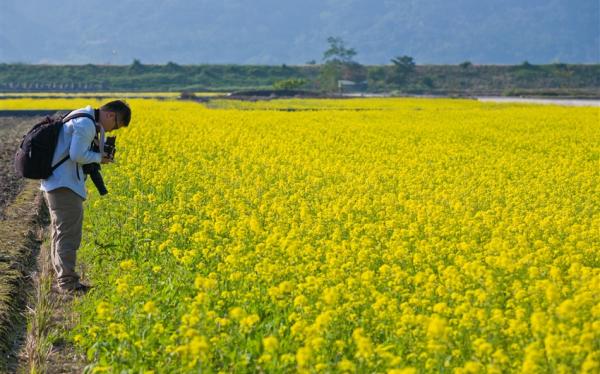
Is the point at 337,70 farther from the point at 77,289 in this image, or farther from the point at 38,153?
the point at 38,153

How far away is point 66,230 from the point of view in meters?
8.33

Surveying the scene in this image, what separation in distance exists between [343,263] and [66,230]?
258 cm

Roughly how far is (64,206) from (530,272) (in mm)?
4016

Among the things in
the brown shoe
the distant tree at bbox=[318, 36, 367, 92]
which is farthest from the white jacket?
the distant tree at bbox=[318, 36, 367, 92]

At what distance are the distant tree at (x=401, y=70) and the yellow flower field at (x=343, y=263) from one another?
225 feet

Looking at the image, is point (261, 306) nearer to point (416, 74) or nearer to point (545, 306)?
point (545, 306)

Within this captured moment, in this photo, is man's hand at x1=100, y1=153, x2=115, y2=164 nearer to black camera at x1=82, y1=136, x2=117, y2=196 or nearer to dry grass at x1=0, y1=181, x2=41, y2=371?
black camera at x1=82, y1=136, x2=117, y2=196

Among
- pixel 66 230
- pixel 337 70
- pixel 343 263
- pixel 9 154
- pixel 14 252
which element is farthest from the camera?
pixel 337 70

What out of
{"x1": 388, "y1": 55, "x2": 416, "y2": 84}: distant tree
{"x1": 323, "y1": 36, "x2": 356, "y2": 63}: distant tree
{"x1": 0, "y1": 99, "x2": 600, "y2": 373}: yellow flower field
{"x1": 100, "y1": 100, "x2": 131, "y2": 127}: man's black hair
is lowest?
{"x1": 388, "y1": 55, "x2": 416, "y2": 84}: distant tree

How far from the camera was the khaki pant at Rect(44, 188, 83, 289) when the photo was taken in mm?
8242

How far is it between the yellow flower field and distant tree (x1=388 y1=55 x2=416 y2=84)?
68637 millimetres

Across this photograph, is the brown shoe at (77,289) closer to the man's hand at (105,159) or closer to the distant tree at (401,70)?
the man's hand at (105,159)

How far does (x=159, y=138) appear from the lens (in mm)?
20312

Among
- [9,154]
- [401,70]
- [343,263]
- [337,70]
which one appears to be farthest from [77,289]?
[401,70]
